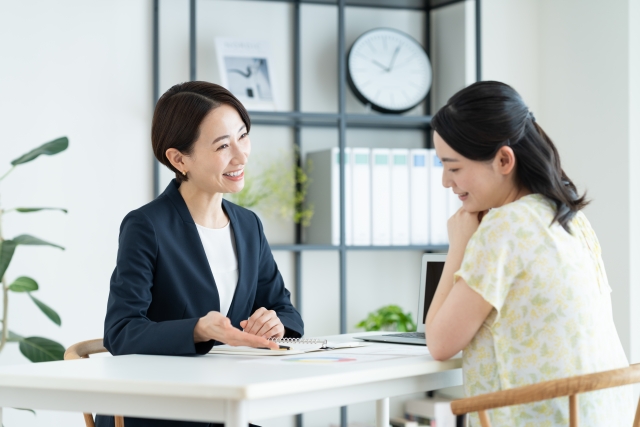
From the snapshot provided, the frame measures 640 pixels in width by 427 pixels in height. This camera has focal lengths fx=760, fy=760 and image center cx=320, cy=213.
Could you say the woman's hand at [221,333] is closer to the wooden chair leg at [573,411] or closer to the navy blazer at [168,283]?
the navy blazer at [168,283]

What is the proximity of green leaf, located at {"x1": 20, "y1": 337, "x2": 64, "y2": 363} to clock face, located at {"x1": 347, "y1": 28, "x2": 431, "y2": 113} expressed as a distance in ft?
5.13

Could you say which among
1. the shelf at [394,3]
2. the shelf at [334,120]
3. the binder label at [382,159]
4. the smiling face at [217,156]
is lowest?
the smiling face at [217,156]

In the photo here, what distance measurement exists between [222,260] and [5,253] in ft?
3.11

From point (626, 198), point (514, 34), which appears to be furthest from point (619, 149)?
point (514, 34)

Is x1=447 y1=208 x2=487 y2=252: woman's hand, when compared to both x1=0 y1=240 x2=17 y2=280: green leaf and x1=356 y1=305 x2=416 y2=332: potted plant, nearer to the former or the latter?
x1=0 y1=240 x2=17 y2=280: green leaf

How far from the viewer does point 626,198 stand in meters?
2.93

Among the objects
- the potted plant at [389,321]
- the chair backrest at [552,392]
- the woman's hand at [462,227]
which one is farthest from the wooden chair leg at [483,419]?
the potted plant at [389,321]

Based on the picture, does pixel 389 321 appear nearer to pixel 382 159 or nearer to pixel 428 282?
pixel 382 159

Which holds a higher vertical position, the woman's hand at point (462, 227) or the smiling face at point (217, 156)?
the smiling face at point (217, 156)

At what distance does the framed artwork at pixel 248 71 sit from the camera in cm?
299

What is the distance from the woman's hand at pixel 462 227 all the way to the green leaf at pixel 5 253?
1492mm

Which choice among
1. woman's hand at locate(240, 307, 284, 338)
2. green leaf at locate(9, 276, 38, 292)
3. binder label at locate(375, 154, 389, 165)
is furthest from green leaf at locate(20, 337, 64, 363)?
binder label at locate(375, 154, 389, 165)

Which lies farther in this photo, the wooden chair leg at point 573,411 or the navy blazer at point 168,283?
the navy blazer at point 168,283

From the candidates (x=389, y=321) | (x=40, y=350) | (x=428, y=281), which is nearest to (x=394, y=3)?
(x=389, y=321)
